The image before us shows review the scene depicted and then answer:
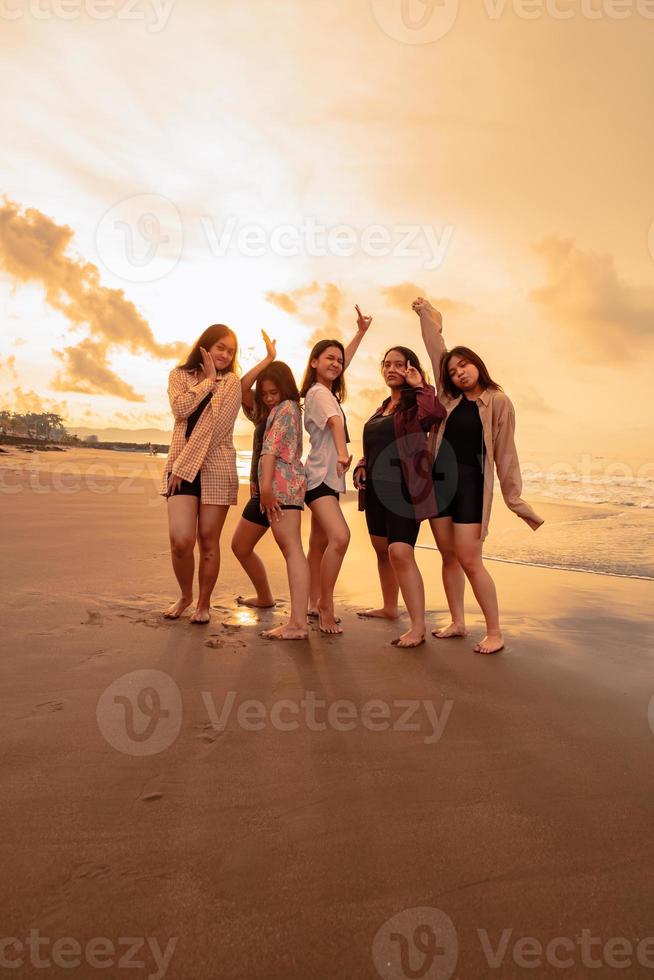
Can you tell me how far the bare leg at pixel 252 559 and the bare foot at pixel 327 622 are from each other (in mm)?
713

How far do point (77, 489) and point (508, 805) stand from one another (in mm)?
11871

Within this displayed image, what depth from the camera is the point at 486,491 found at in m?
4.37

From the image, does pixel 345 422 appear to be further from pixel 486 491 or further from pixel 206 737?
pixel 206 737

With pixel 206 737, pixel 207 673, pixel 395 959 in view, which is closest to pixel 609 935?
pixel 395 959

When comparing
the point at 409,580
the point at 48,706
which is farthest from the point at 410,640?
the point at 48,706

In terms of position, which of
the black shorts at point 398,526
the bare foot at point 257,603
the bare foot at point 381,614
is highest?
the black shorts at point 398,526

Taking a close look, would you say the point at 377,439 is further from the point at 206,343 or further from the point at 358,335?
the point at 206,343

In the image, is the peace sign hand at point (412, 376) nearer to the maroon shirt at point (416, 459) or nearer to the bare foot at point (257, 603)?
the maroon shirt at point (416, 459)

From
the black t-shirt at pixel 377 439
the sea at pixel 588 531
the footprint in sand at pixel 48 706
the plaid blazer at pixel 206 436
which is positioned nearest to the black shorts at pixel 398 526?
the black t-shirt at pixel 377 439

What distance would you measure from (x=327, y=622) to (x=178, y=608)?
1.04 meters

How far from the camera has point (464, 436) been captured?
4.43 metres

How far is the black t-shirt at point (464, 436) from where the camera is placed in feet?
14.4

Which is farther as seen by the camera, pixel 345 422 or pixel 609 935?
pixel 345 422

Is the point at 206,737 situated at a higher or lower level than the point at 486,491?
lower
